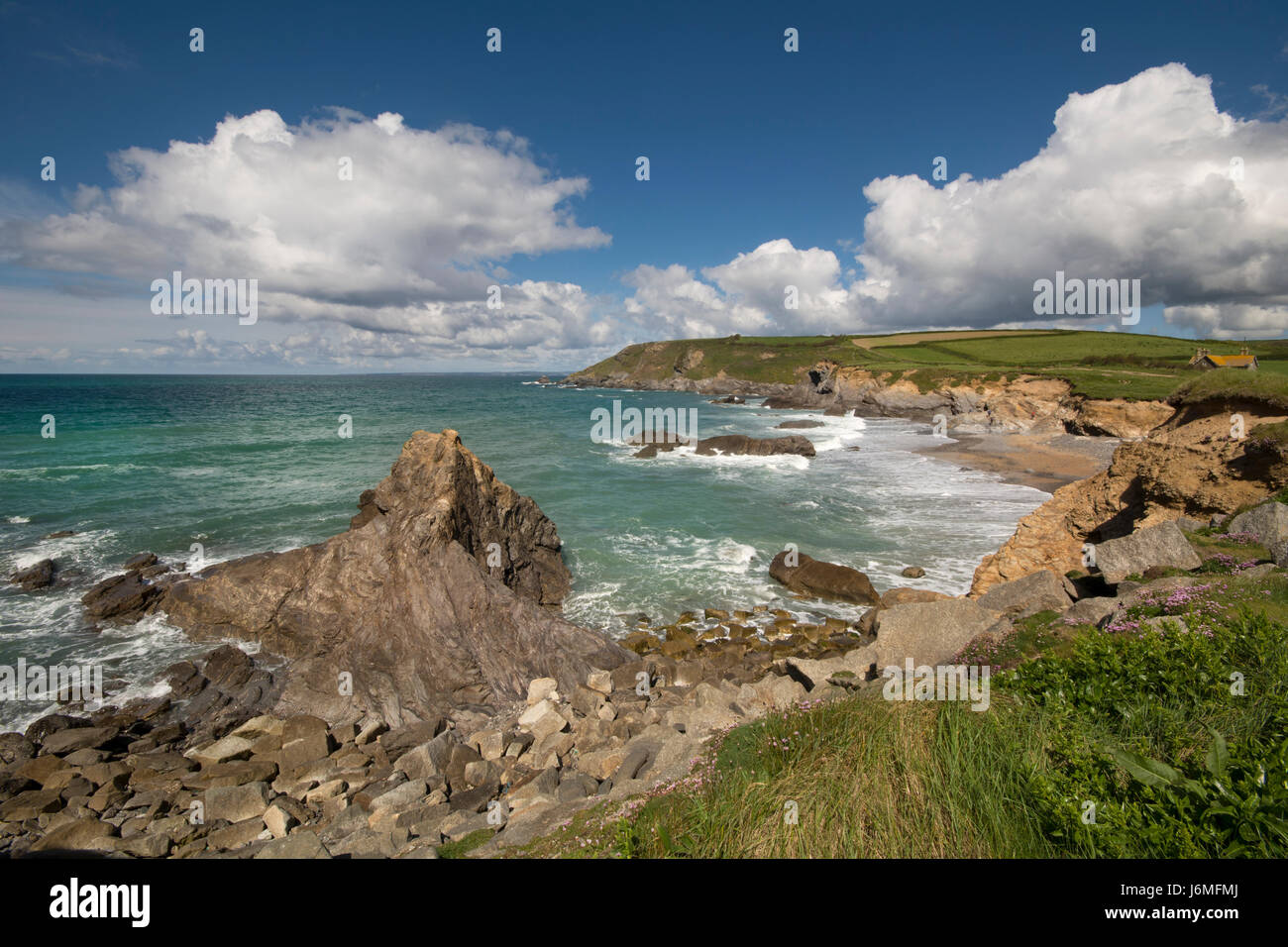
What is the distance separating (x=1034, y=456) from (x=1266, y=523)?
44.6m

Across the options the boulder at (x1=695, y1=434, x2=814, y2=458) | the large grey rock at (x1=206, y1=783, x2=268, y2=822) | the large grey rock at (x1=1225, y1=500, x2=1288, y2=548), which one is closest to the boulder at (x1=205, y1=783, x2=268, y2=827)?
the large grey rock at (x1=206, y1=783, x2=268, y2=822)

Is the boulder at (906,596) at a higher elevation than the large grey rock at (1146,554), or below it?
below

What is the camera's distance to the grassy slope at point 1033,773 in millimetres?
4293

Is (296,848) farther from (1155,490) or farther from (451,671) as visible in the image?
(1155,490)

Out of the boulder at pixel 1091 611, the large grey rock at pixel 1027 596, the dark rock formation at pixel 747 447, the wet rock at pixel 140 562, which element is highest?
the dark rock formation at pixel 747 447

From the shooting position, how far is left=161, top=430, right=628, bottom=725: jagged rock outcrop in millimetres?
15484

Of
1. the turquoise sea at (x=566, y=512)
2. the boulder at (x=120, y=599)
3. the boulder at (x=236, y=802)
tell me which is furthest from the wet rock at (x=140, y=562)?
the boulder at (x=236, y=802)

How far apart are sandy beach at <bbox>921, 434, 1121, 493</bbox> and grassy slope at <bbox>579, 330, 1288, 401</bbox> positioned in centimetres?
799

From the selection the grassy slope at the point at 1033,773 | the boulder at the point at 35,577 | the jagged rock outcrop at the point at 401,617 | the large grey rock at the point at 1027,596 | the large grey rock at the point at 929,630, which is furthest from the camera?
the boulder at the point at 35,577

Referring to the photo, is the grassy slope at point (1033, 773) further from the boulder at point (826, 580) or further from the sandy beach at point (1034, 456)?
the sandy beach at point (1034, 456)

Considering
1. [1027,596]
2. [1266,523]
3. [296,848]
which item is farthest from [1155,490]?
[296,848]

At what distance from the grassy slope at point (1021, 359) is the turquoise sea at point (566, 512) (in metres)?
17.3

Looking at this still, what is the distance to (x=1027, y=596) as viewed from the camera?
13.7 meters

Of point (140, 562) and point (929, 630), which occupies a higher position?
point (929, 630)
